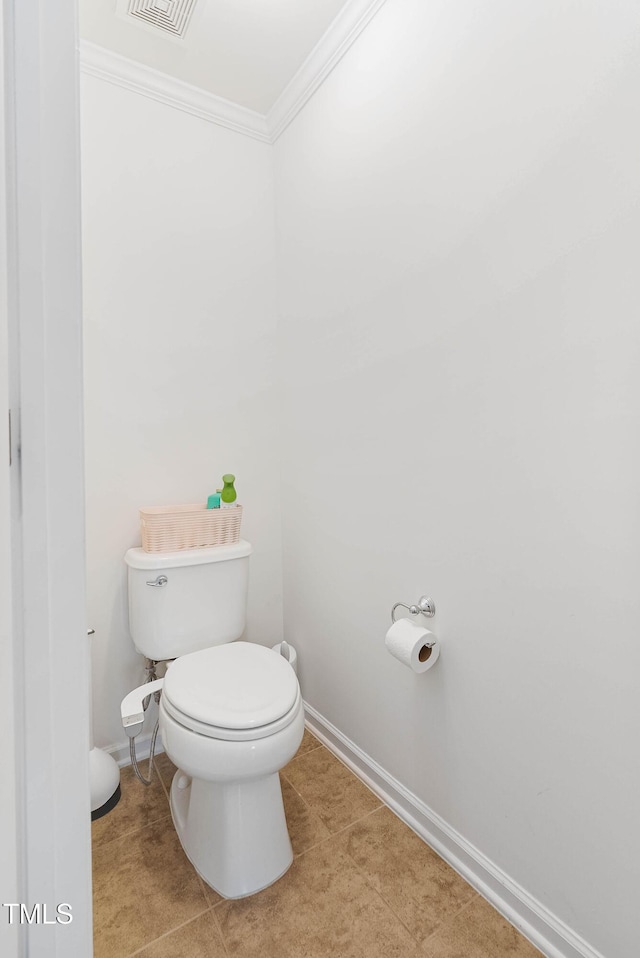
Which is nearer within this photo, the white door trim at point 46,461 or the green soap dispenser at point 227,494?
the white door trim at point 46,461

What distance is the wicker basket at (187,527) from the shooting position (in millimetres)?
1628

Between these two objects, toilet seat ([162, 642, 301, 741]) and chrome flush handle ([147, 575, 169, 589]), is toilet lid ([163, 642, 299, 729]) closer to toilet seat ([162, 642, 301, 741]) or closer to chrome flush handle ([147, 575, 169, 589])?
toilet seat ([162, 642, 301, 741])

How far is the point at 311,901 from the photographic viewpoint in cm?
120

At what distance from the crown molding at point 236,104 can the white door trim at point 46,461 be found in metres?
1.38

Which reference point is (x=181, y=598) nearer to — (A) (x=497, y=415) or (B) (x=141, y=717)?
(B) (x=141, y=717)

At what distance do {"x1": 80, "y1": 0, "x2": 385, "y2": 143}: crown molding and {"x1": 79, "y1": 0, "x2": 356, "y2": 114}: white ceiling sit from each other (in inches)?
0.9

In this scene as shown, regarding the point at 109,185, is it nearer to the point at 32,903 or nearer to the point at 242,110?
the point at 242,110

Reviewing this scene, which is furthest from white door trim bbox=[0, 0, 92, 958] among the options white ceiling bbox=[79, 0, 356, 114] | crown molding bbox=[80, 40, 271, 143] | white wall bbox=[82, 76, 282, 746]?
crown molding bbox=[80, 40, 271, 143]

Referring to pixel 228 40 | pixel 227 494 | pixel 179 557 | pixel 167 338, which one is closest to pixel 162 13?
pixel 228 40

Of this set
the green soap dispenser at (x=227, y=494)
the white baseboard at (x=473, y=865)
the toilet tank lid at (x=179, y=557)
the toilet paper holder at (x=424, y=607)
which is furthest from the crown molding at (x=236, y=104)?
the white baseboard at (x=473, y=865)

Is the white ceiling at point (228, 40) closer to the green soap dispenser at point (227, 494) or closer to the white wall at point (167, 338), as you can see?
the white wall at point (167, 338)

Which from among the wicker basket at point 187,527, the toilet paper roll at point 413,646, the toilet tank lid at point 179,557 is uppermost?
the wicker basket at point 187,527

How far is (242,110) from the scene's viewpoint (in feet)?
6.23

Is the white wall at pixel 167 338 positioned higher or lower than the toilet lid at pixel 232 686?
higher
